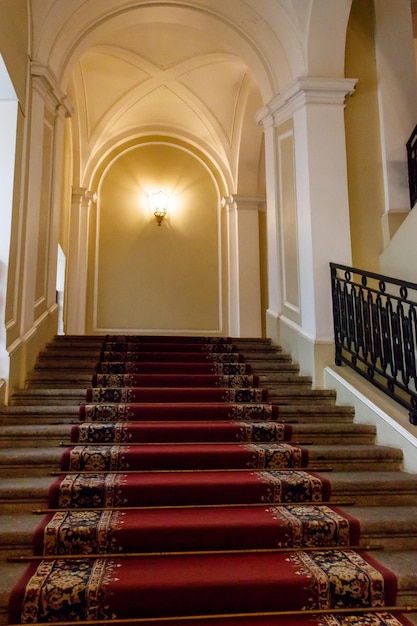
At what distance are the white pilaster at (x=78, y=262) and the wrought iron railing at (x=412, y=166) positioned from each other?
16.8 ft

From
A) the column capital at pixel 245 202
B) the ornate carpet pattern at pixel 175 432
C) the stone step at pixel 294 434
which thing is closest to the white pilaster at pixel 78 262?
the column capital at pixel 245 202

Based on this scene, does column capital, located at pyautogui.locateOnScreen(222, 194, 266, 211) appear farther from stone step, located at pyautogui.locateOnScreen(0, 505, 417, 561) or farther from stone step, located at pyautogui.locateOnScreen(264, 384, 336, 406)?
stone step, located at pyautogui.locateOnScreen(0, 505, 417, 561)

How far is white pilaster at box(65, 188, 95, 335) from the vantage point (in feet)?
25.0

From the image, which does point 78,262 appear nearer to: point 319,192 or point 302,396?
point 319,192

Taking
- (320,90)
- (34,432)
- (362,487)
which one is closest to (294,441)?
(362,487)

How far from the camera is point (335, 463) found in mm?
3014

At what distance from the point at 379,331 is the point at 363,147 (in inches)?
88.2

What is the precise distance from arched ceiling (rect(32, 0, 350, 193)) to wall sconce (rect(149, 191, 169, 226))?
1.13m

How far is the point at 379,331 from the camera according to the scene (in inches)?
142

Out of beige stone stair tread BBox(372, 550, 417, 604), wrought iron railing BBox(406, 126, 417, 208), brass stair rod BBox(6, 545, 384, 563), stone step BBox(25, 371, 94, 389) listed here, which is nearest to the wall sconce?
wrought iron railing BBox(406, 126, 417, 208)

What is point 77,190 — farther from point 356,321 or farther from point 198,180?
point 356,321

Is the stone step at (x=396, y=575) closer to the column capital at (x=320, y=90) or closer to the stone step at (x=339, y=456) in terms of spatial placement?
the stone step at (x=339, y=456)

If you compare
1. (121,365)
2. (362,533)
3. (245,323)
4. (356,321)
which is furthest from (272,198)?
(362,533)

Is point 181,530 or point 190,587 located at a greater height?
point 181,530
